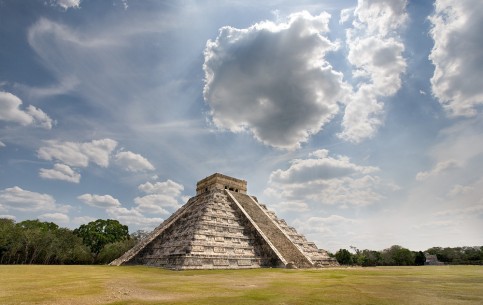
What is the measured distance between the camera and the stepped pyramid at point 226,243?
2153cm

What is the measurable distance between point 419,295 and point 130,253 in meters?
28.0

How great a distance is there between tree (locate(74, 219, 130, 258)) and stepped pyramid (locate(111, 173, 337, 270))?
90.3 ft

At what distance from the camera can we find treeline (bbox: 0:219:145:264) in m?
40.0

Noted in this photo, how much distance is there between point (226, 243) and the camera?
24.0m

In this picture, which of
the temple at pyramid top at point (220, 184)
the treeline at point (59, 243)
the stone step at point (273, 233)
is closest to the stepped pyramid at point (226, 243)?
the stone step at point (273, 233)

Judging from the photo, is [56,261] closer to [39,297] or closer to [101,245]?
[101,245]

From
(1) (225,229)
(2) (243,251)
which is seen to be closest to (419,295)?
(2) (243,251)

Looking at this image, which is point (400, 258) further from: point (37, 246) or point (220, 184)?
point (37, 246)

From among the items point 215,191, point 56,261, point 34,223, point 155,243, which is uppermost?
point 215,191

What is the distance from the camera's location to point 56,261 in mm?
47656

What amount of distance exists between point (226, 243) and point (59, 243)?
3398 centimetres

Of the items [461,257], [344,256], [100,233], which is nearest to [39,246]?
[100,233]

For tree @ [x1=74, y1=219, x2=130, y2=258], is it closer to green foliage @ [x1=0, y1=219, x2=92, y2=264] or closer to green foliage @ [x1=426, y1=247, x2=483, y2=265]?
green foliage @ [x1=0, y1=219, x2=92, y2=264]

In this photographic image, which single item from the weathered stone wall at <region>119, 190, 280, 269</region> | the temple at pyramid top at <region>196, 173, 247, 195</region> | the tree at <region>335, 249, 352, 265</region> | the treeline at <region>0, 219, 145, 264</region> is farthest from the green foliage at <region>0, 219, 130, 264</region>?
the tree at <region>335, 249, 352, 265</region>
